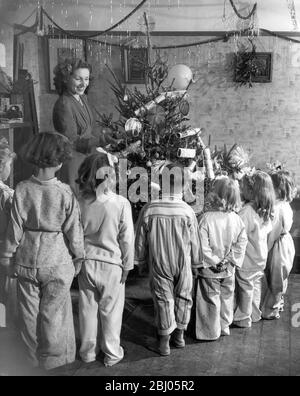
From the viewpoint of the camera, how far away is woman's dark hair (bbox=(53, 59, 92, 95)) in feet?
12.3

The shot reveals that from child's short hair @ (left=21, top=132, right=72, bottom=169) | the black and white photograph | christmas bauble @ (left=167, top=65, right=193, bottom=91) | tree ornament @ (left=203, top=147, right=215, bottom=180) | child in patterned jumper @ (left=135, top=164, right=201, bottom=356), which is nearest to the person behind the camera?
child's short hair @ (left=21, top=132, right=72, bottom=169)

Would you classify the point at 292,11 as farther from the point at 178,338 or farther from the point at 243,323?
the point at 178,338

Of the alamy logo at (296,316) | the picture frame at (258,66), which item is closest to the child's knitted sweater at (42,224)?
the alamy logo at (296,316)

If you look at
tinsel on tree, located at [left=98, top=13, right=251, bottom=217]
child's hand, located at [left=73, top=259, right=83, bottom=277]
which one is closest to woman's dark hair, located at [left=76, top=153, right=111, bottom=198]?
child's hand, located at [left=73, top=259, right=83, bottom=277]

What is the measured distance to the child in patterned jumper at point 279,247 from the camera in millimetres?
4023

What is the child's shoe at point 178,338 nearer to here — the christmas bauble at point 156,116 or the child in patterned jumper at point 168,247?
the child in patterned jumper at point 168,247

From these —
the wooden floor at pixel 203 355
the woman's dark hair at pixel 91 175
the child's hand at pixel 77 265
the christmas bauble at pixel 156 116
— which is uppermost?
the christmas bauble at pixel 156 116

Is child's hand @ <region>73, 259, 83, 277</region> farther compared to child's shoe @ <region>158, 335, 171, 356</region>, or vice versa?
child's shoe @ <region>158, 335, 171, 356</region>

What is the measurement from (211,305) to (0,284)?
1297 mm

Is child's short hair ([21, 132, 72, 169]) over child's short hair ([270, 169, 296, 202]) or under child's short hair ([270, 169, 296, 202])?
over

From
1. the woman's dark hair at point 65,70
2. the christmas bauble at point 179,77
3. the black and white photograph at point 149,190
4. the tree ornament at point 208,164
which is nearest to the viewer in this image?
the black and white photograph at point 149,190

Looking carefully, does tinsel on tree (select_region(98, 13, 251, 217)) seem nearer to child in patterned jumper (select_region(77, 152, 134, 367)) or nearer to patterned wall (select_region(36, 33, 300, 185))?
patterned wall (select_region(36, 33, 300, 185))

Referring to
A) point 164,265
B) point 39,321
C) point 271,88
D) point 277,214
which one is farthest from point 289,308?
point 39,321

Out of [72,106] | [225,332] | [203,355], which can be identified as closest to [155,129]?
[72,106]
